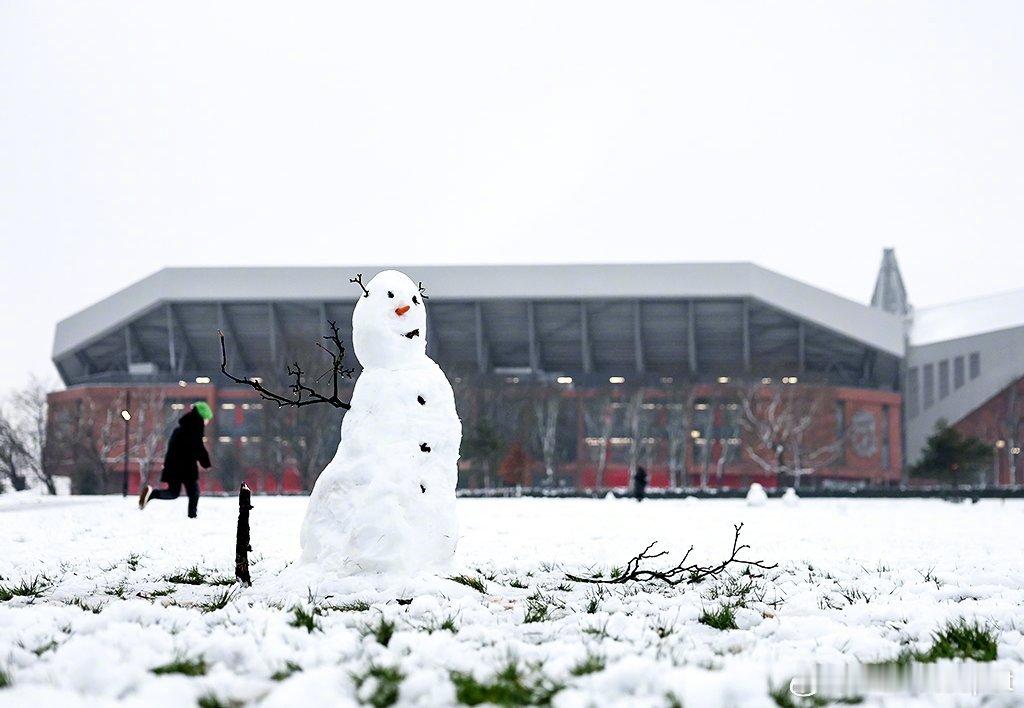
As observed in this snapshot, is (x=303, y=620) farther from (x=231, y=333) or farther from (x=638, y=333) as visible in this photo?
(x=231, y=333)

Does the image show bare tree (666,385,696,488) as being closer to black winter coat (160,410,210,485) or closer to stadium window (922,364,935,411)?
stadium window (922,364,935,411)

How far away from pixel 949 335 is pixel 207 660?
238 feet

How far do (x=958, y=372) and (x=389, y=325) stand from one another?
221ft

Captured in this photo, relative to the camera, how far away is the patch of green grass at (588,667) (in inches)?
179

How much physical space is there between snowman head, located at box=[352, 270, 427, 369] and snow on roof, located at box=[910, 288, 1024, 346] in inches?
2611

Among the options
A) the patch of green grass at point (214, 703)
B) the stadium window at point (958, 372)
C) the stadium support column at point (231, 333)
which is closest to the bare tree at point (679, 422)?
the stadium window at point (958, 372)

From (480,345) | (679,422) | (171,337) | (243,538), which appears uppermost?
(171,337)

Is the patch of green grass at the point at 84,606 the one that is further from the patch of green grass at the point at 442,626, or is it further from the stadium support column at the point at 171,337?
the stadium support column at the point at 171,337

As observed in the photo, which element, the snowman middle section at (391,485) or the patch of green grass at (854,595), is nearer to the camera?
the patch of green grass at (854,595)

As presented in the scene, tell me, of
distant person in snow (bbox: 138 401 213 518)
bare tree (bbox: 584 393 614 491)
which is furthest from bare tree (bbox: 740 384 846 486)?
distant person in snow (bbox: 138 401 213 518)

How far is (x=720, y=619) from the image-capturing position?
6352mm

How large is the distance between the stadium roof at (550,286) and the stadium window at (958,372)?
6989mm

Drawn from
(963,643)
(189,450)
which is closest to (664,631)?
(963,643)

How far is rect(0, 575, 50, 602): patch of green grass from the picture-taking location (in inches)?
297
